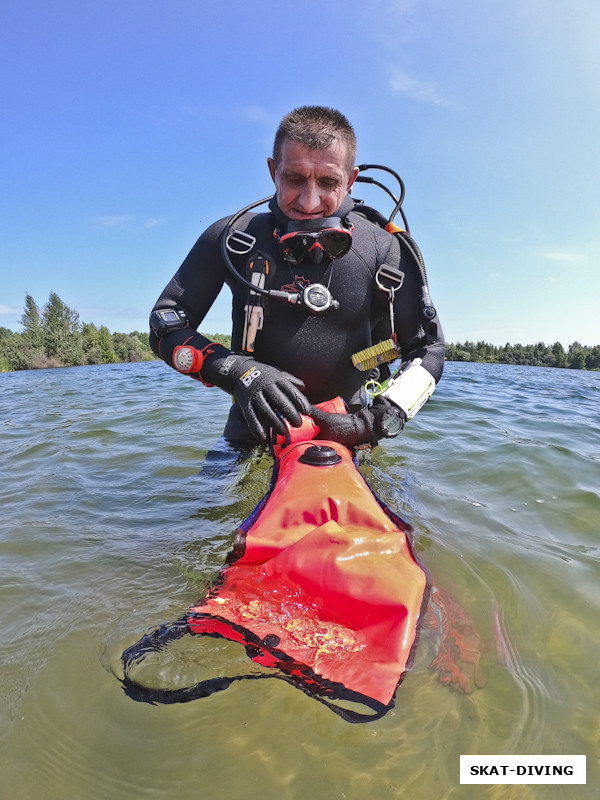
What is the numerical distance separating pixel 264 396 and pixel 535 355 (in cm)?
4107

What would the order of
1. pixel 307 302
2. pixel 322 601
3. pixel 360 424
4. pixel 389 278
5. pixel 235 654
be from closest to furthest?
pixel 322 601 → pixel 235 654 → pixel 360 424 → pixel 307 302 → pixel 389 278

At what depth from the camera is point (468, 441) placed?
4.84 m

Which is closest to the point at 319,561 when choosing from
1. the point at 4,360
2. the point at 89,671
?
the point at 89,671

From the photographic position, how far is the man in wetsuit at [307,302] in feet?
7.63

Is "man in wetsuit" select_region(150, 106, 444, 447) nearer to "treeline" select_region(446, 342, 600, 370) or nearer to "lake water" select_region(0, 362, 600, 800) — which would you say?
"lake water" select_region(0, 362, 600, 800)

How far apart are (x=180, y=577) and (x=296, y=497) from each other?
0.80 metres

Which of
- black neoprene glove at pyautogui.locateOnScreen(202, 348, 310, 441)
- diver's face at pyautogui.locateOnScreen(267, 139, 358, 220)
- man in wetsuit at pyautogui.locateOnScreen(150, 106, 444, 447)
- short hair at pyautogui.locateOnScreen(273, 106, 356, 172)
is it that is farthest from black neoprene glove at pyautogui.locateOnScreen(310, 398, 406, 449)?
short hair at pyautogui.locateOnScreen(273, 106, 356, 172)

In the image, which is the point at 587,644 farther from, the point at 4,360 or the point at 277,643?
the point at 4,360

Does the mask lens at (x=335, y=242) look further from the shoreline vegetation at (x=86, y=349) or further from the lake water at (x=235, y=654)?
the shoreline vegetation at (x=86, y=349)

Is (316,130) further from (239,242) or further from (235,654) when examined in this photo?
(235,654)

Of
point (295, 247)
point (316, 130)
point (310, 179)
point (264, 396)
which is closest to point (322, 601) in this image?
point (264, 396)

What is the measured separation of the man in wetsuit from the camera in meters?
2.33

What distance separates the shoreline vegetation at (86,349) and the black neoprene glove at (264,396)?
3310cm

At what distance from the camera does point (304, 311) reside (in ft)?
8.30
